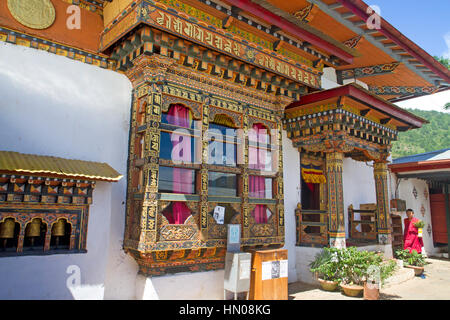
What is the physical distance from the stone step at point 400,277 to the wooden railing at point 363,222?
1243mm

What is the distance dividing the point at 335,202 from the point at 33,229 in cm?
571

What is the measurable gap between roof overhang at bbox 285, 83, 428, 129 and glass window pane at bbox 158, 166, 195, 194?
10.8 feet

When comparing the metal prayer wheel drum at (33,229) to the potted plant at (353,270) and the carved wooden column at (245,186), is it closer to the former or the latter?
the carved wooden column at (245,186)

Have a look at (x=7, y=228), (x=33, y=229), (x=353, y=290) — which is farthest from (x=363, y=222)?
(x=7, y=228)

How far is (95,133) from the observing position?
5.10m

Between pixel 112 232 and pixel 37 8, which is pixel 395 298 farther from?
pixel 37 8

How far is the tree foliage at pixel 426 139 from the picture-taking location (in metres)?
38.7

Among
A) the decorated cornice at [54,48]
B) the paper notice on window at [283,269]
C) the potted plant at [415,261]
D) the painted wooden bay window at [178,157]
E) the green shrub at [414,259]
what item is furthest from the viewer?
the green shrub at [414,259]

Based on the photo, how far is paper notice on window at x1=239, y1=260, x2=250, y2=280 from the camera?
5161mm

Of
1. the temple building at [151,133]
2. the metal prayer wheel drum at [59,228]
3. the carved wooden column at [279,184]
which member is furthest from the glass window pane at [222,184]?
the metal prayer wheel drum at [59,228]

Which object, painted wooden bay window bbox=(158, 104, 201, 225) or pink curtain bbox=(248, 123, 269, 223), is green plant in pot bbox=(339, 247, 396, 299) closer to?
pink curtain bbox=(248, 123, 269, 223)

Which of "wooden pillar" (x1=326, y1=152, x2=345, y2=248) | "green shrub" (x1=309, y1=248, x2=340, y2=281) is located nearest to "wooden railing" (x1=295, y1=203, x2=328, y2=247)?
"wooden pillar" (x1=326, y1=152, x2=345, y2=248)

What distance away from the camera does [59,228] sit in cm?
435
